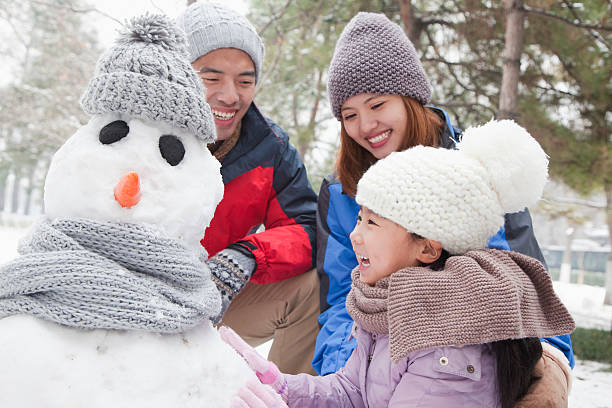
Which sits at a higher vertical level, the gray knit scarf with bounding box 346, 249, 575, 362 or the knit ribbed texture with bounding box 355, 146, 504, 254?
the knit ribbed texture with bounding box 355, 146, 504, 254

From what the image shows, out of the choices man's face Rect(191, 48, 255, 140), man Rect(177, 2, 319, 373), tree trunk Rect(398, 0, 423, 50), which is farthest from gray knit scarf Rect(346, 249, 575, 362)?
tree trunk Rect(398, 0, 423, 50)

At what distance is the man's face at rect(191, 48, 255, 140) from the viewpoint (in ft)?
6.20

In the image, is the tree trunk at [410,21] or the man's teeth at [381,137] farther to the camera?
the tree trunk at [410,21]

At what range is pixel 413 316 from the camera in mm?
1137

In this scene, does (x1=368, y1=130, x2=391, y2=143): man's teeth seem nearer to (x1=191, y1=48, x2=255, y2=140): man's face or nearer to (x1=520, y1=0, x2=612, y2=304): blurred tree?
(x1=191, y1=48, x2=255, y2=140): man's face

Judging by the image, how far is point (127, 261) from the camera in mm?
1013

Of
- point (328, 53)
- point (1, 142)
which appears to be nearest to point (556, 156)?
point (328, 53)

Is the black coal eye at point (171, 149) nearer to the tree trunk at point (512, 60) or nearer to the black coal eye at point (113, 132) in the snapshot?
the black coal eye at point (113, 132)

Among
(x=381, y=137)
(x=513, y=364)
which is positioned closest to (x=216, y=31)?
(x=381, y=137)

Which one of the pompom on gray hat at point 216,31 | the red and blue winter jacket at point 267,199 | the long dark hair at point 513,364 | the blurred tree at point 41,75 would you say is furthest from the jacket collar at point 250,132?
the blurred tree at point 41,75

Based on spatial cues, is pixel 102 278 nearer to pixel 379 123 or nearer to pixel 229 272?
pixel 229 272

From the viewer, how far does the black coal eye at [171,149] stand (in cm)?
111

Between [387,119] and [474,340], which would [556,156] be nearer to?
[387,119]

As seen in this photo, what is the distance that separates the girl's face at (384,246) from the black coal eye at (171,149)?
1.62 ft
